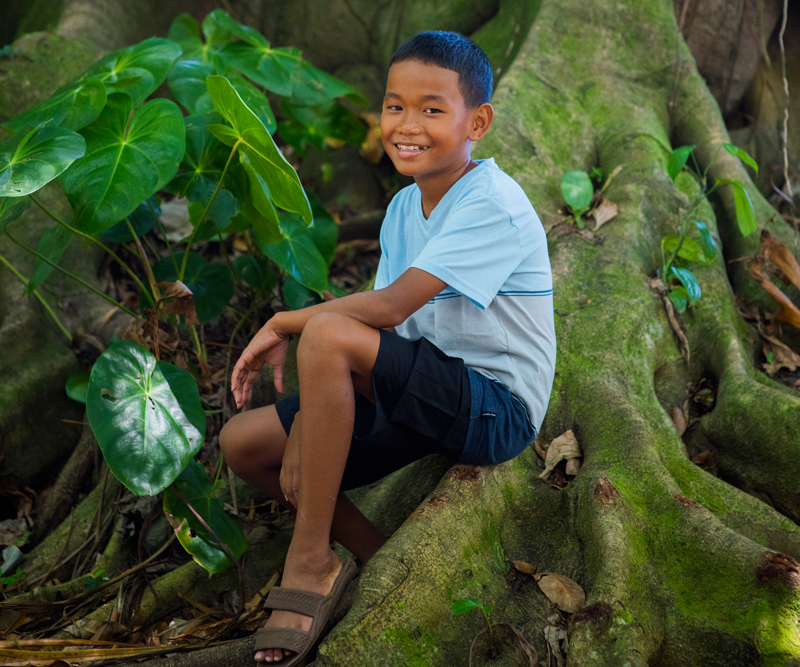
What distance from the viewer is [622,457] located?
5.97 ft

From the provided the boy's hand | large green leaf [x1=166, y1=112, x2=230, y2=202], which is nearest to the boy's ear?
the boy's hand

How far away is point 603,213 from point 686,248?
367mm

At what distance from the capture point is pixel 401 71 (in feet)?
5.42

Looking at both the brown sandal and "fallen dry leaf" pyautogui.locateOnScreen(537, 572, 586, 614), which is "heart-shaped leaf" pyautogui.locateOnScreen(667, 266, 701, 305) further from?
the brown sandal

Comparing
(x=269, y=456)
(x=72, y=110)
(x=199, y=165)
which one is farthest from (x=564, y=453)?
(x=72, y=110)

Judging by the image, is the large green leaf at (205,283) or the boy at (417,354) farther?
the large green leaf at (205,283)

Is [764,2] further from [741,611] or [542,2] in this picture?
[741,611]

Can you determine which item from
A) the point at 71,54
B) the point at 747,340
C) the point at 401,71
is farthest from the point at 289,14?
the point at 747,340

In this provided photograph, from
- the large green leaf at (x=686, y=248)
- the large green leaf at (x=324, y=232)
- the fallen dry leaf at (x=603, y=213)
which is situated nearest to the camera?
the large green leaf at (x=686, y=248)

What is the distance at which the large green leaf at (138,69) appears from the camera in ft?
6.66

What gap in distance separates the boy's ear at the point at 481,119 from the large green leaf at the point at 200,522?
131 cm

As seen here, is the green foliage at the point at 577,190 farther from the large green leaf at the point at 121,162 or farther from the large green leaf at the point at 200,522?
the large green leaf at the point at 200,522

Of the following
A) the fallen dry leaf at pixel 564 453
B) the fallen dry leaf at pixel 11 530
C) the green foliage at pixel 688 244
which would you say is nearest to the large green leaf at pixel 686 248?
the green foliage at pixel 688 244

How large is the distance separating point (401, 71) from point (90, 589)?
74.7 inches
